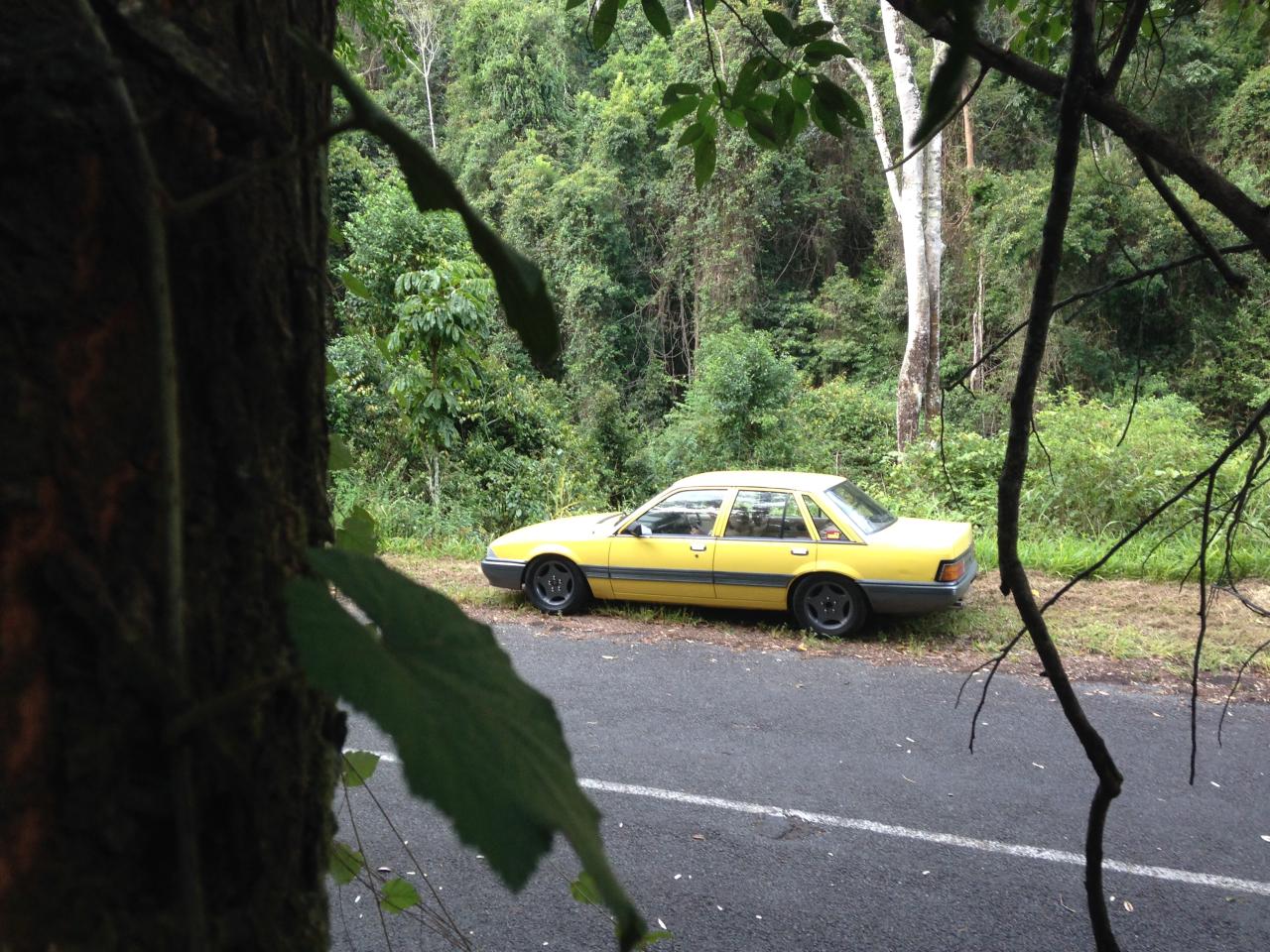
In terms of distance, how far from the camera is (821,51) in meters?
1.87

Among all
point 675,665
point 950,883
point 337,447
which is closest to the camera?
point 337,447

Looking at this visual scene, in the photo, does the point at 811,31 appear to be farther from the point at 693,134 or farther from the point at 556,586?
the point at 556,586

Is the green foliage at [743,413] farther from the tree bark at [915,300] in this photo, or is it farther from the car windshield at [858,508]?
the car windshield at [858,508]

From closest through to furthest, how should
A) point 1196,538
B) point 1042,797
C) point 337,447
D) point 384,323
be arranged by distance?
point 337,447 < point 1042,797 < point 1196,538 < point 384,323

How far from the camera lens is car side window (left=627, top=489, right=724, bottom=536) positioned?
304 inches

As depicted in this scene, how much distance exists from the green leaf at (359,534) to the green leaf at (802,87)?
1434mm

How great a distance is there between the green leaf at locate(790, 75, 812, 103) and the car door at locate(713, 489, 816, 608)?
18.1 ft

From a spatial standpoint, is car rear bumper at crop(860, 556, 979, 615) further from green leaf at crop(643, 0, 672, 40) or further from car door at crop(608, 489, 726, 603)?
green leaf at crop(643, 0, 672, 40)

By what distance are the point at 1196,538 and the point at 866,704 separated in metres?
5.43

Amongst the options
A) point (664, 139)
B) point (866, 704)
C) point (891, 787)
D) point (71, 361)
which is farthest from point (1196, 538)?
point (664, 139)

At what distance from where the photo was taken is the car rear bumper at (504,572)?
27.3 feet

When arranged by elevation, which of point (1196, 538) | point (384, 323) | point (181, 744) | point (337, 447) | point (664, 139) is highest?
point (664, 139)

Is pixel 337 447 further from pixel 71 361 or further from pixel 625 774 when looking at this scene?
pixel 625 774

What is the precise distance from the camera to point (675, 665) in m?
6.91
